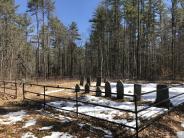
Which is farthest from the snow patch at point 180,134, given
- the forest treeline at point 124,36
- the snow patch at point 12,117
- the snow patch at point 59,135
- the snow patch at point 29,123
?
the forest treeline at point 124,36

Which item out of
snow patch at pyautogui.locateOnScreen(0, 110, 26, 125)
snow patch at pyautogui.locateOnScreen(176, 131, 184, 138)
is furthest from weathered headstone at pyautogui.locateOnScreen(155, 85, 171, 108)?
snow patch at pyautogui.locateOnScreen(0, 110, 26, 125)

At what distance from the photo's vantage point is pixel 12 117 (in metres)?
10.4

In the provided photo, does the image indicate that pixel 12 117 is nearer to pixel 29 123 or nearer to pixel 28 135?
pixel 29 123

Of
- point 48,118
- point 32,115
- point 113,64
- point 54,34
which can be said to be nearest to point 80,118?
point 48,118

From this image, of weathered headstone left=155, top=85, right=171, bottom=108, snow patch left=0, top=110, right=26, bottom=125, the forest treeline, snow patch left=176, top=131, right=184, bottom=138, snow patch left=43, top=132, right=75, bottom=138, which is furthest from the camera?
the forest treeline

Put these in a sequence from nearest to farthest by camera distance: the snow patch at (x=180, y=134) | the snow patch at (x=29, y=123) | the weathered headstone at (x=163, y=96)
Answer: the snow patch at (x=180, y=134), the snow patch at (x=29, y=123), the weathered headstone at (x=163, y=96)

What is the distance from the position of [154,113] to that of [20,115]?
5.35m

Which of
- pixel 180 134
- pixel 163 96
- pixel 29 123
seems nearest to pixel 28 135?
pixel 29 123

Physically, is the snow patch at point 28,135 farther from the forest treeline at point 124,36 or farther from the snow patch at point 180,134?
the forest treeline at point 124,36

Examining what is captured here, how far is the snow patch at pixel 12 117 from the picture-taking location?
379 inches

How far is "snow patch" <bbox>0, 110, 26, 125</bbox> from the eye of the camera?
9617mm

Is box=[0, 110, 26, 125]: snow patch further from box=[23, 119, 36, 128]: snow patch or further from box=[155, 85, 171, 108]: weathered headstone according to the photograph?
box=[155, 85, 171, 108]: weathered headstone

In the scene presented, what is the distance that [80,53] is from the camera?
81062mm

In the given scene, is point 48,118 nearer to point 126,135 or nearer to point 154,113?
point 126,135
